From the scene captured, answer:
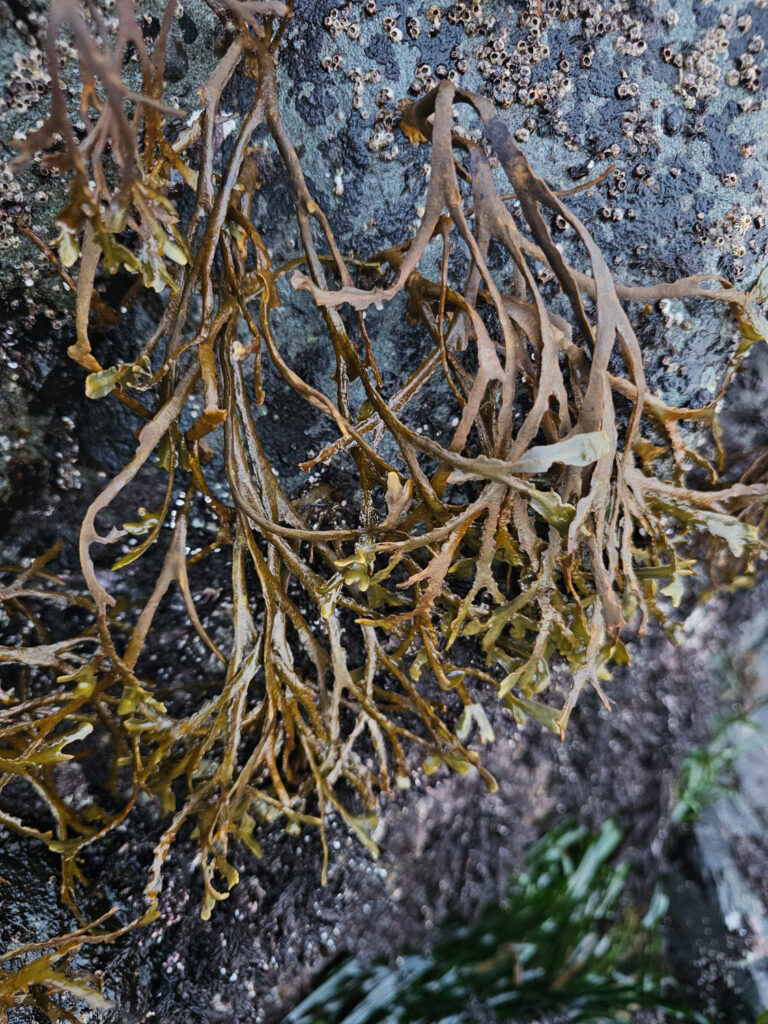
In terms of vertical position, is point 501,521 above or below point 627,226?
below

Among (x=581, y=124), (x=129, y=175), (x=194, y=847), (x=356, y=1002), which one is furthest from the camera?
(x=356, y=1002)

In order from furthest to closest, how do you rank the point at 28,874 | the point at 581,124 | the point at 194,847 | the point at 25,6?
1. the point at 194,847
2. the point at 28,874
3. the point at 581,124
4. the point at 25,6

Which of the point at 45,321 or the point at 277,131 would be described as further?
the point at 45,321

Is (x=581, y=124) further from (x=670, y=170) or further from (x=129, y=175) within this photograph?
(x=129, y=175)

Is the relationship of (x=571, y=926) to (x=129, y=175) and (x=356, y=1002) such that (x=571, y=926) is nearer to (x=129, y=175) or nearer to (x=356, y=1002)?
(x=356, y=1002)

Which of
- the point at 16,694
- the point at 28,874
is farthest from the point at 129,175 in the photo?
the point at 28,874

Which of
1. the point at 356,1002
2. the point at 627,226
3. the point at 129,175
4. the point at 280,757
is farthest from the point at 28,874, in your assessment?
the point at 627,226

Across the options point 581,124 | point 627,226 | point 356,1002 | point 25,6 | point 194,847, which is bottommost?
point 356,1002
